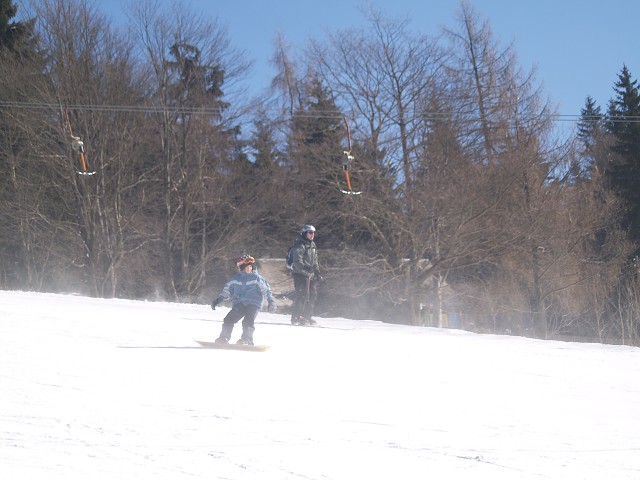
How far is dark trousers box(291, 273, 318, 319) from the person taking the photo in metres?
15.2

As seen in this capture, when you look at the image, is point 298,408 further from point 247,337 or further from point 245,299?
point 245,299

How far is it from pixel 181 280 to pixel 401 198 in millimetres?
11269

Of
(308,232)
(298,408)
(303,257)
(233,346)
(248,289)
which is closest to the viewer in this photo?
(298,408)

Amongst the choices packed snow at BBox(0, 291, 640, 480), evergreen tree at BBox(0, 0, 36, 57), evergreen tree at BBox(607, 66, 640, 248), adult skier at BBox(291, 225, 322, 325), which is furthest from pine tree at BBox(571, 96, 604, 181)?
evergreen tree at BBox(0, 0, 36, 57)

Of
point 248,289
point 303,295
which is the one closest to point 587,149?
point 303,295

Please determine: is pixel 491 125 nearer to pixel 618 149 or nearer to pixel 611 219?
pixel 611 219

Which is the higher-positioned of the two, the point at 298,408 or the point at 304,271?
the point at 304,271

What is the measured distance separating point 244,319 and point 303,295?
162 inches

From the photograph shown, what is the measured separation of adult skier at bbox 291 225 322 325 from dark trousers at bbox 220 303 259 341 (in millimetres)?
3849

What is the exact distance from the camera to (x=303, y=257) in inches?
591

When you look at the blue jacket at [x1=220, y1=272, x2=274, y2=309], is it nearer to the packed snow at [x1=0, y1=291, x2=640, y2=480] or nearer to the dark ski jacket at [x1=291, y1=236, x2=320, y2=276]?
the packed snow at [x1=0, y1=291, x2=640, y2=480]

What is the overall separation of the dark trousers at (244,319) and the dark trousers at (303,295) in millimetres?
3945

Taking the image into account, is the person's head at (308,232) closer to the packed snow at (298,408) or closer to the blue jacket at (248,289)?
the packed snow at (298,408)

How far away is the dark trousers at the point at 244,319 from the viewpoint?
36.6 feet
